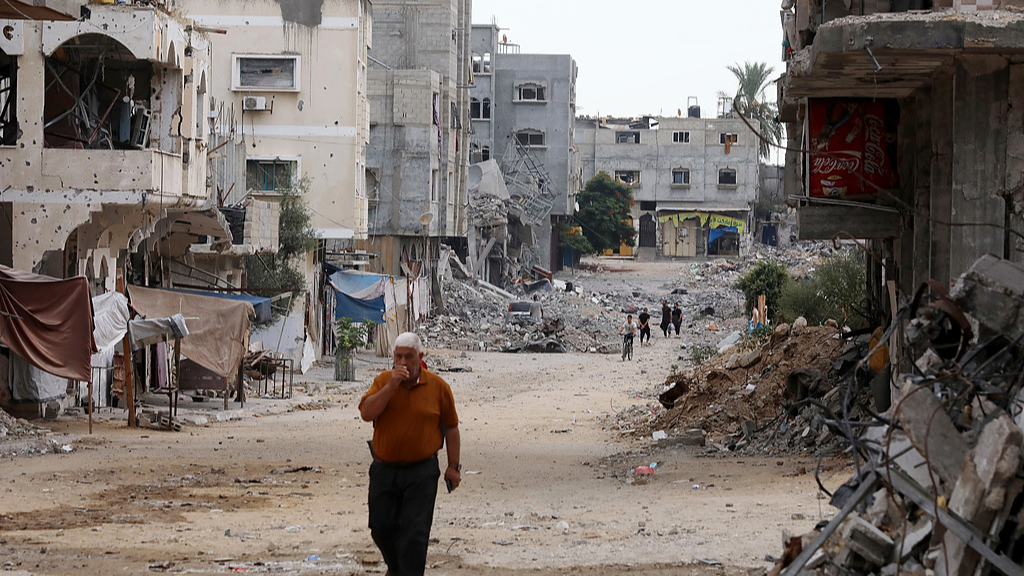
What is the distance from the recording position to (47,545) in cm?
898

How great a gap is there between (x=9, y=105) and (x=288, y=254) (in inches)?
553

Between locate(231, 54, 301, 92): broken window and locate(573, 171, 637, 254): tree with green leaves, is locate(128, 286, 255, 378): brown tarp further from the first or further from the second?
locate(573, 171, 637, 254): tree with green leaves

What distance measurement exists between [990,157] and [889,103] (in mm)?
3171

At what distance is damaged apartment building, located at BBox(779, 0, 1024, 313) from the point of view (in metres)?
9.95

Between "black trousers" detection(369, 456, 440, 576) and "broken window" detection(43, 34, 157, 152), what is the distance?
1502 centimetres

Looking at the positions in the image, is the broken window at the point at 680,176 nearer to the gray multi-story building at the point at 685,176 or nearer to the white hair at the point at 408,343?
the gray multi-story building at the point at 685,176

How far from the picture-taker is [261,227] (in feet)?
96.1

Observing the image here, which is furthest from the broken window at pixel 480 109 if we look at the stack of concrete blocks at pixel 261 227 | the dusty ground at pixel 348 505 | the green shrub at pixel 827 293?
the dusty ground at pixel 348 505

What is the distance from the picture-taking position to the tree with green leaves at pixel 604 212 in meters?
74.8

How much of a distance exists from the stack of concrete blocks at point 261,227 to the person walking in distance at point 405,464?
Result: 22.0 metres

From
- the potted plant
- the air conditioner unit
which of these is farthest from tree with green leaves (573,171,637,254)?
the potted plant

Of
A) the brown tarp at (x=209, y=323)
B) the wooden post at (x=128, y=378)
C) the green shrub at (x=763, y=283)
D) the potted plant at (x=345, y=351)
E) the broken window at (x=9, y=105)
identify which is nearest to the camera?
the wooden post at (x=128, y=378)

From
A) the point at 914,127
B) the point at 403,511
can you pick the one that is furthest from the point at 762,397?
the point at 403,511

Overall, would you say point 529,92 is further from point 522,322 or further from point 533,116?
point 522,322
